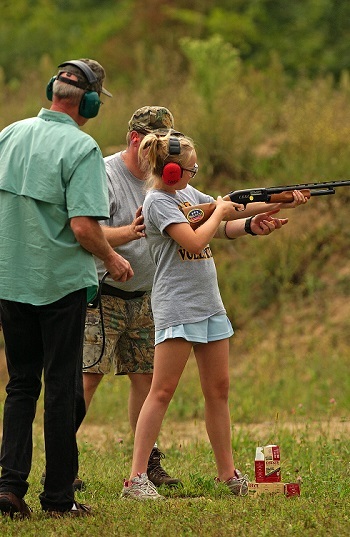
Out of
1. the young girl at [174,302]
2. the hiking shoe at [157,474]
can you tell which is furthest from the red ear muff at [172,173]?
the hiking shoe at [157,474]

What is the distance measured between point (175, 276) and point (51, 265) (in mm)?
914

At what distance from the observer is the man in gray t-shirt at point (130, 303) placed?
6.86 m

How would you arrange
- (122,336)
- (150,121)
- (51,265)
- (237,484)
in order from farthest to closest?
(122,336), (150,121), (237,484), (51,265)

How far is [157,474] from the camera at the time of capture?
Result: 695cm

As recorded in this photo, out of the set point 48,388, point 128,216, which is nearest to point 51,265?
point 48,388

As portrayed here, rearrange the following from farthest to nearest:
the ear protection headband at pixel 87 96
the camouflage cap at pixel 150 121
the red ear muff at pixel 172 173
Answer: the camouflage cap at pixel 150 121, the red ear muff at pixel 172 173, the ear protection headband at pixel 87 96

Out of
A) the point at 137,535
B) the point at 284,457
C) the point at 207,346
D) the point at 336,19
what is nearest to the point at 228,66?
the point at 336,19

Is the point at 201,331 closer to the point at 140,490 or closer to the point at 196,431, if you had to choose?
the point at 140,490

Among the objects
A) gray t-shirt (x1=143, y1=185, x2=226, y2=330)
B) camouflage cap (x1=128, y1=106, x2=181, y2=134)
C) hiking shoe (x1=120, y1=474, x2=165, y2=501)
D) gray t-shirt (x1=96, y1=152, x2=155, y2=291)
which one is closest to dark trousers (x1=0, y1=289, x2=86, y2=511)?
hiking shoe (x1=120, y1=474, x2=165, y2=501)

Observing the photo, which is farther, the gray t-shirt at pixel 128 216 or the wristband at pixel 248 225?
the gray t-shirt at pixel 128 216

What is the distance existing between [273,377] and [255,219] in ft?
17.4

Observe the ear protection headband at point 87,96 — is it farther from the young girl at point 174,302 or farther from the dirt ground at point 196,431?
the dirt ground at point 196,431

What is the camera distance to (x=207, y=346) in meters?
6.30

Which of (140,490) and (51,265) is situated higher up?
(51,265)
